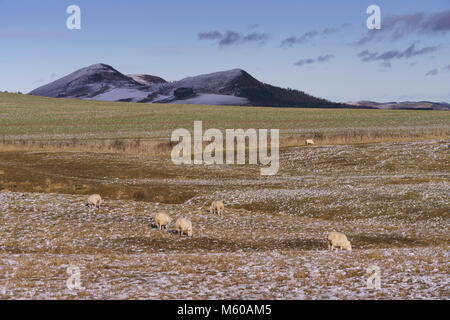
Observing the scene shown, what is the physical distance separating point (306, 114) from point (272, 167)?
68.7 m

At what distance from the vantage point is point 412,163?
172 feet

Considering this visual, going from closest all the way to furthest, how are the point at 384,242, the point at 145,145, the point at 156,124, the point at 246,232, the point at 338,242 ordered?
1. the point at 338,242
2. the point at 384,242
3. the point at 246,232
4. the point at 145,145
5. the point at 156,124

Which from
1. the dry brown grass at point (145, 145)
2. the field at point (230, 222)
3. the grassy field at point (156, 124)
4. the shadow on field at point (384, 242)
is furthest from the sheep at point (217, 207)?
the grassy field at point (156, 124)

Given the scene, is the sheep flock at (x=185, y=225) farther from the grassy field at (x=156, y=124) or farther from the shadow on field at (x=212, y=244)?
the grassy field at (x=156, y=124)

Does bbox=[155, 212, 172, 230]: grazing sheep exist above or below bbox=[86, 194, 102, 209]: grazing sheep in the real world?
below

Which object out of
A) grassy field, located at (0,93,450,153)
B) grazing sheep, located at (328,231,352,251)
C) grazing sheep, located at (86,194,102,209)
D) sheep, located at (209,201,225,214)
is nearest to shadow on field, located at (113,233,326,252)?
grazing sheep, located at (328,231,352,251)

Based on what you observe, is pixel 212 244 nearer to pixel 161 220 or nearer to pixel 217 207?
pixel 161 220

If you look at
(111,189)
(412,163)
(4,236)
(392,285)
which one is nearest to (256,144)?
(412,163)

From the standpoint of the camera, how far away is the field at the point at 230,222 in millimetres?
17484

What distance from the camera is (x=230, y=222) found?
32.1m

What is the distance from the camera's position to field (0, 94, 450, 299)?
57.4 feet

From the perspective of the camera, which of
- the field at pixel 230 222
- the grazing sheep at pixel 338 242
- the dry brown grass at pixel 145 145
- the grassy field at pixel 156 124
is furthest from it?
the grassy field at pixel 156 124

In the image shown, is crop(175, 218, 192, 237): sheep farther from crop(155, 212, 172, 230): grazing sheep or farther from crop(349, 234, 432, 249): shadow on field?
crop(349, 234, 432, 249): shadow on field

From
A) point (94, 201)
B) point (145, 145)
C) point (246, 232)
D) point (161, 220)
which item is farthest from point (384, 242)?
point (145, 145)
